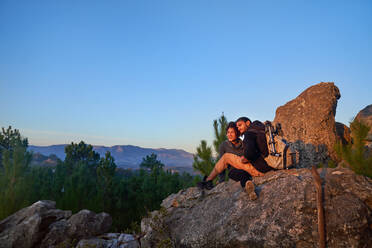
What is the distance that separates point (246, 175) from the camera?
471 centimetres

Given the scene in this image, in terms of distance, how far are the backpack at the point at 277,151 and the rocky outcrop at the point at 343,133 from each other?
3.39 meters

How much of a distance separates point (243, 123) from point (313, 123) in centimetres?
254

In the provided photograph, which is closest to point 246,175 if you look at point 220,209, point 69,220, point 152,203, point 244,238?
point 220,209

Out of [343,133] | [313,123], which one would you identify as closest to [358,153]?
[313,123]

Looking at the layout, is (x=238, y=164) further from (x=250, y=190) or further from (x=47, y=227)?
(x=47, y=227)

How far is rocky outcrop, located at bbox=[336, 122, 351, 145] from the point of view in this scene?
6.85 m

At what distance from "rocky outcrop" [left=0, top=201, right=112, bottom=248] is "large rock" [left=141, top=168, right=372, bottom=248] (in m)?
2.12

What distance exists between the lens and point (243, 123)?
17.4ft

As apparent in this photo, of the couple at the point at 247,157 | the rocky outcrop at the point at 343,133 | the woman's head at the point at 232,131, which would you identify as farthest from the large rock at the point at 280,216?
the rocky outcrop at the point at 343,133

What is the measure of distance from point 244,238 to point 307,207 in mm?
1006

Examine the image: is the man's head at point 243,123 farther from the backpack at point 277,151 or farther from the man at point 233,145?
the backpack at point 277,151

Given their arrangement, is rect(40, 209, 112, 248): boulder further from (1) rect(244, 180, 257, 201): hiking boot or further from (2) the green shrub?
(2) the green shrub

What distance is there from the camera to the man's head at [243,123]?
17.4 ft

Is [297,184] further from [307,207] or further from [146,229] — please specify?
[146,229]
